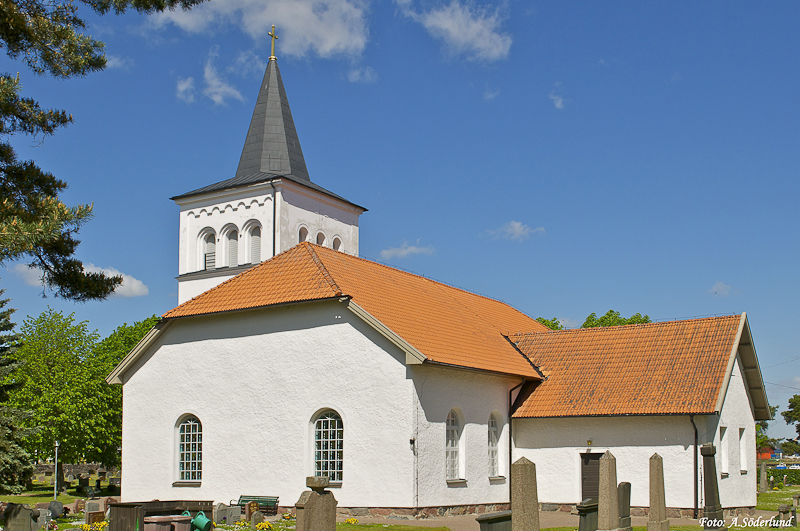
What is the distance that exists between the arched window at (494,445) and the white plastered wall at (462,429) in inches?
5.0

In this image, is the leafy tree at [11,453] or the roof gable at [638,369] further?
the roof gable at [638,369]

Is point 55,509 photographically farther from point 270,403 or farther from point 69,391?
point 69,391

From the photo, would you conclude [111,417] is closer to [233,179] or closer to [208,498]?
[233,179]

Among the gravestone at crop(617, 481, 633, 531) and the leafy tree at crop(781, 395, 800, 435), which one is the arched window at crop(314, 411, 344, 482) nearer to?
the gravestone at crop(617, 481, 633, 531)

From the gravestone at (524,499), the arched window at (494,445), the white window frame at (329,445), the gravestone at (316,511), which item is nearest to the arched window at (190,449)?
the white window frame at (329,445)

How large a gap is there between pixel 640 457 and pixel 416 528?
7924 mm

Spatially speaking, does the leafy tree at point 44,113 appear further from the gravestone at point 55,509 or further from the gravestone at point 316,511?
the gravestone at point 55,509

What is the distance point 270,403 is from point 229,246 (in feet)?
50.4

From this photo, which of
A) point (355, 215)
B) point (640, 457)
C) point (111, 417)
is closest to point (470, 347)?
point (640, 457)

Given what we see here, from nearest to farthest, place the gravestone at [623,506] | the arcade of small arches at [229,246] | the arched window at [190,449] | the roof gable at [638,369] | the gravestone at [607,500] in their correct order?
the gravestone at [607,500] < the gravestone at [623,506] < the roof gable at [638,369] < the arched window at [190,449] < the arcade of small arches at [229,246]

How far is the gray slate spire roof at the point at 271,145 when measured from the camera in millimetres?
36688

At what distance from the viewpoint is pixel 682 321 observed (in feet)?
85.6

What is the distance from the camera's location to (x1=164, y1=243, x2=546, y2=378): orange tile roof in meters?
22.0

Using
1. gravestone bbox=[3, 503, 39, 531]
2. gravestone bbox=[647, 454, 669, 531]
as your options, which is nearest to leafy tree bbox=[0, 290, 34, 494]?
gravestone bbox=[3, 503, 39, 531]
